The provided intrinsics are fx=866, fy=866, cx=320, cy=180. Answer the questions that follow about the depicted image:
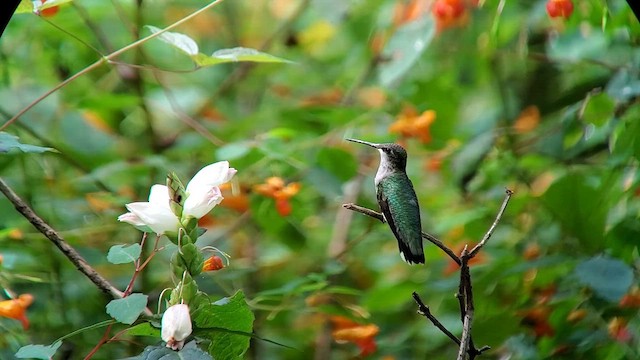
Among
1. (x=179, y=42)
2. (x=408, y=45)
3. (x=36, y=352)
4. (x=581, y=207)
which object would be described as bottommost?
(x=36, y=352)

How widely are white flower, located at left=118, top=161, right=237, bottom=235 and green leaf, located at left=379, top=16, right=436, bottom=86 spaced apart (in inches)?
26.9

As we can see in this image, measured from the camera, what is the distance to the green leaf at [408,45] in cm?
142

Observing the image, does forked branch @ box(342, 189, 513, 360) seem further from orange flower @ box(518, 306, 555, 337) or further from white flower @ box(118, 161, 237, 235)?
orange flower @ box(518, 306, 555, 337)

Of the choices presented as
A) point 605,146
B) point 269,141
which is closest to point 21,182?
point 269,141

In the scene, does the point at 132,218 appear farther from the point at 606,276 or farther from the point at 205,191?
the point at 606,276

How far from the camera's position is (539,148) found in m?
1.69

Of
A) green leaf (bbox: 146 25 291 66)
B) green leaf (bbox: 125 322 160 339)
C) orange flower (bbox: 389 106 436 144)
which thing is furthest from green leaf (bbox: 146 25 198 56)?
orange flower (bbox: 389 106 436 144)

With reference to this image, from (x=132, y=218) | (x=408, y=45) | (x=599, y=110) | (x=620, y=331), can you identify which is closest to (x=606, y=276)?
(x=620, y=331)

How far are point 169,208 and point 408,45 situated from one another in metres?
0.80

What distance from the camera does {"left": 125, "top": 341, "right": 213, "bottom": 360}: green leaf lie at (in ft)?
2.40

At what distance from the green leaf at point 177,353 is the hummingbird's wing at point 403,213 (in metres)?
0.19

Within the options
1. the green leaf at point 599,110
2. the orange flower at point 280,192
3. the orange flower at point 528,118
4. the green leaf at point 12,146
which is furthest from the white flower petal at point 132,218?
the orange flower at point 528,118

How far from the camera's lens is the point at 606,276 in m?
1.20

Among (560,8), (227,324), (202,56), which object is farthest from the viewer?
(560,8)
